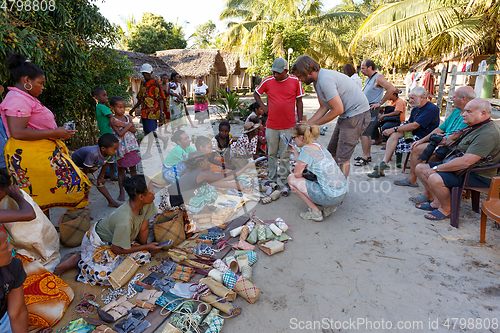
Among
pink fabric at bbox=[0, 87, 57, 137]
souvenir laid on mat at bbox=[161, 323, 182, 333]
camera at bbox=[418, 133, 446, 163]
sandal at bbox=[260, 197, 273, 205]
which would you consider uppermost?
pink fabric at bbox=[0, 87, 57, 137]

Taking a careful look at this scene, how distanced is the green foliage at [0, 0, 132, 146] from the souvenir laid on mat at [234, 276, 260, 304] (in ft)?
13.5

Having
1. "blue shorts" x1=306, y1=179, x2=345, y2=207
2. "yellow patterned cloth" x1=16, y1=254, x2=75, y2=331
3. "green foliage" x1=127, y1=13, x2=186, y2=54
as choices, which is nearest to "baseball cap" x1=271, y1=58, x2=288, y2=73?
"blue shorts" x1=306, y1=179, x2=345, y2=207

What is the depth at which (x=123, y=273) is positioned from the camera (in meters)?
2.48

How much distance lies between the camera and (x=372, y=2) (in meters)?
33.3

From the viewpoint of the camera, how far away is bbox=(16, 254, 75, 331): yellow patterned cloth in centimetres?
197

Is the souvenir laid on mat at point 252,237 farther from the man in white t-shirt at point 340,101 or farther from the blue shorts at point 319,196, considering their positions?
the man in white t-shirt at point 340,101

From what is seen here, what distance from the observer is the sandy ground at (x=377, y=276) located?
2.05m

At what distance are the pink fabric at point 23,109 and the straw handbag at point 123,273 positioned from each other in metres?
1.67

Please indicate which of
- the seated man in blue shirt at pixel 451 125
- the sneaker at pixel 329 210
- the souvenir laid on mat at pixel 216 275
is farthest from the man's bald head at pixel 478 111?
the souvenir laid on mat at pixel 216 275

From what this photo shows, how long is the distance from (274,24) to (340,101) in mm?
16678

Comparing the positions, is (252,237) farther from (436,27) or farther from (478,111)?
(436,27)

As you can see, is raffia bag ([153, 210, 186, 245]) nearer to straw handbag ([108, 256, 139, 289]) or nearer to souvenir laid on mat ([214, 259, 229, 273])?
straw handbag ([108, 256, 139, 289])

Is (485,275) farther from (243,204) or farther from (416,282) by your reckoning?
(243,204)

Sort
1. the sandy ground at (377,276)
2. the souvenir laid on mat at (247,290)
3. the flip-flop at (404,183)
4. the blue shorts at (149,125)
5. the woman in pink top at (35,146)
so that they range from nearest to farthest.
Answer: the sandy ground at (377,276), the souvenir laid on mat at (247,290), the woman in pink top at (35,146), the flip-flop at (404,183), the blue shorts at (149,125)
